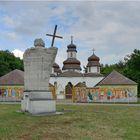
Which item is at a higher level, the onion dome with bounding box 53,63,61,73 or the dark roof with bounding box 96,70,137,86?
the onion dome with bounding box 53,63,61,73

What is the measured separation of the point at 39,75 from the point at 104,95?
1021 inches

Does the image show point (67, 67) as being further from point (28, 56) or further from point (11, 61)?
point (28, 56)

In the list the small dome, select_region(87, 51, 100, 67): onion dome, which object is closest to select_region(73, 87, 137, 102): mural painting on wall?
select_region(87, 51, 100, 67): onion dome

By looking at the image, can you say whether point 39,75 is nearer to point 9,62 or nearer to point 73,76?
point 73,76

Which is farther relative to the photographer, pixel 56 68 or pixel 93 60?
pixel 56 68

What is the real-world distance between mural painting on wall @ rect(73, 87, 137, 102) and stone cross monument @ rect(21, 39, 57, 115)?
23972 millimetres

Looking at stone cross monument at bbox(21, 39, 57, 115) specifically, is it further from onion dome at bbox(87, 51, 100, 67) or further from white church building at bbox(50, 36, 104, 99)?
onion dome at bbox(87, 51, 100, 67)

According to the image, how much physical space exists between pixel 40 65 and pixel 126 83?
27.4m

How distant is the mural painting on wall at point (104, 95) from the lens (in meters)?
41.9

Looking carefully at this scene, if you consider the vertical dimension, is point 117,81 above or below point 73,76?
below

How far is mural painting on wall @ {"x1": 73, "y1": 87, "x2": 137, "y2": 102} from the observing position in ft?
138

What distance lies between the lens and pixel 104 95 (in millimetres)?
42438

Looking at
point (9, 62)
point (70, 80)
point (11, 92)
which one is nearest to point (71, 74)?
point (70, 80)

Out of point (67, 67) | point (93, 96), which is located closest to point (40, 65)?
point (93, 96)
